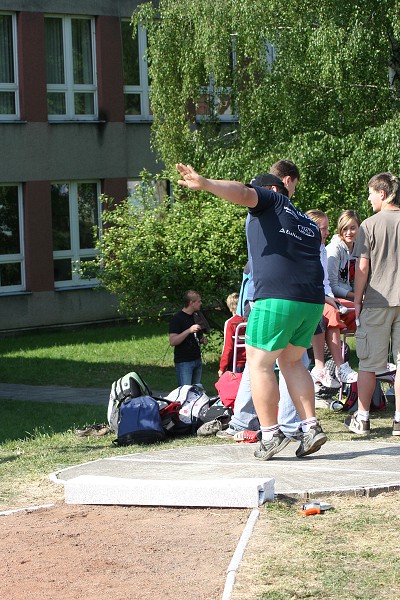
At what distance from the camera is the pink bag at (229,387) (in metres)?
10.2

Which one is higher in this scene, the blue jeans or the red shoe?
the red shoe

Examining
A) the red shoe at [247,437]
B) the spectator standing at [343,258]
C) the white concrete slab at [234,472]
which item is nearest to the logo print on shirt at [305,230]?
the white concrete slab at [234,472]

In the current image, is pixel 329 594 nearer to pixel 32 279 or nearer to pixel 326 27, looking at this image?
pixel 326 27

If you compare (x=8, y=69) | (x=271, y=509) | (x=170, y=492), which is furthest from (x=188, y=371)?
(x=8, y=69)

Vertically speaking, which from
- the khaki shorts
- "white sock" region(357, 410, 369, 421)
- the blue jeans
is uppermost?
the khaki shorts

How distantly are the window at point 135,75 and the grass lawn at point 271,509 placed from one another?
11.2m

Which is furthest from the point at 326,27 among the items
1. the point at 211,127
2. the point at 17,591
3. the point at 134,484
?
the point at 17,591

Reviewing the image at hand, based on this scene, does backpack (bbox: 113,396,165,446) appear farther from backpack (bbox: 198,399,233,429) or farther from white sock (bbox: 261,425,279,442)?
white sock (bbox: 261,425,279,442)

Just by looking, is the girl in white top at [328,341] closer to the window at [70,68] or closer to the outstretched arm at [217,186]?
the outstretched arm at [217,186]

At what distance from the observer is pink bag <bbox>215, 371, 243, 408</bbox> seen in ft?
33.3

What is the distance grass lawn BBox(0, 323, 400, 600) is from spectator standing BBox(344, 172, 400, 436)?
0.40 m

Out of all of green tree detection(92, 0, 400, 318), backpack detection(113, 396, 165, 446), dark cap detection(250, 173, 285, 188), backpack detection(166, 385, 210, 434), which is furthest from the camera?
green tree detection(92, 0, 400, 318)

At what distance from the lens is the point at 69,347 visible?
21.8m

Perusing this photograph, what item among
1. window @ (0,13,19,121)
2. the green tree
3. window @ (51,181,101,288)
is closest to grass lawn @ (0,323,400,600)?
the green tree
